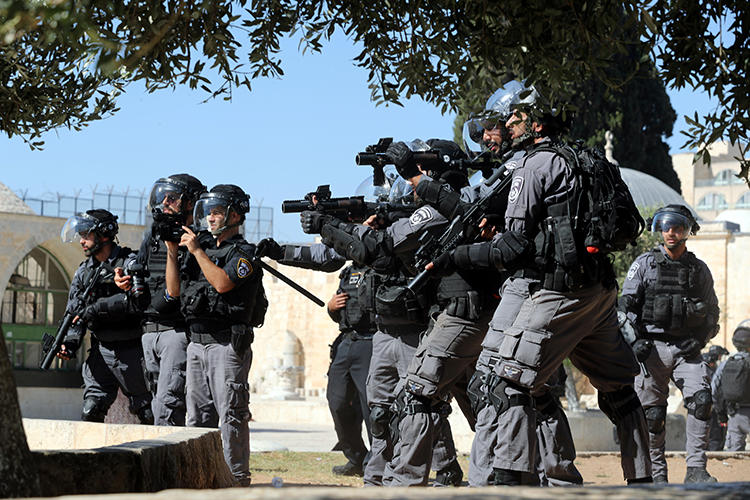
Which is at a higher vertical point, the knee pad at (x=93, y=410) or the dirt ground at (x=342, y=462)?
the knee pad at (x=93, y=410)

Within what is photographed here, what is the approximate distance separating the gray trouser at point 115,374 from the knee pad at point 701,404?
4.41 m

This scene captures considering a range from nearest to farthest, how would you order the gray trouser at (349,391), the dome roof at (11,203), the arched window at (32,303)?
the gray trouser at (349,391), the arched window at (32,303), the dome roof at (11,203)

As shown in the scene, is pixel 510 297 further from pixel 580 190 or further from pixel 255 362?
pixel 255 362

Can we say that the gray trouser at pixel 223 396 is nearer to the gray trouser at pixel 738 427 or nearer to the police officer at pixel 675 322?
the police officer at pixel 675 322

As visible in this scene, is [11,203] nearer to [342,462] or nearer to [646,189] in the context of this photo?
[342,462]

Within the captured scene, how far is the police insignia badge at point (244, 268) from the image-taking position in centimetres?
722

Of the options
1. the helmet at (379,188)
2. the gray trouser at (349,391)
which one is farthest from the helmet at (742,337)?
the helmet at (379,188)

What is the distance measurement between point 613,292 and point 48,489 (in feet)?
9.90

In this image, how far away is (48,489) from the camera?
363 cm

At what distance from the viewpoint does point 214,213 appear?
7.57m

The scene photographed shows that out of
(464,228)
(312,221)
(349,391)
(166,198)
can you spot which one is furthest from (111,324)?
(464,228)

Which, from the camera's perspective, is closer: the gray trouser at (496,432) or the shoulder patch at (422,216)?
the gray trouser at (496,432)

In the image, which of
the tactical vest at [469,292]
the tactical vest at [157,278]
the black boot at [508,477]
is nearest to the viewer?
the black boot at [508,477]

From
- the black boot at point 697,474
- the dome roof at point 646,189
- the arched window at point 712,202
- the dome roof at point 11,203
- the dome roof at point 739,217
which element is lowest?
the black boot at point 697,474
